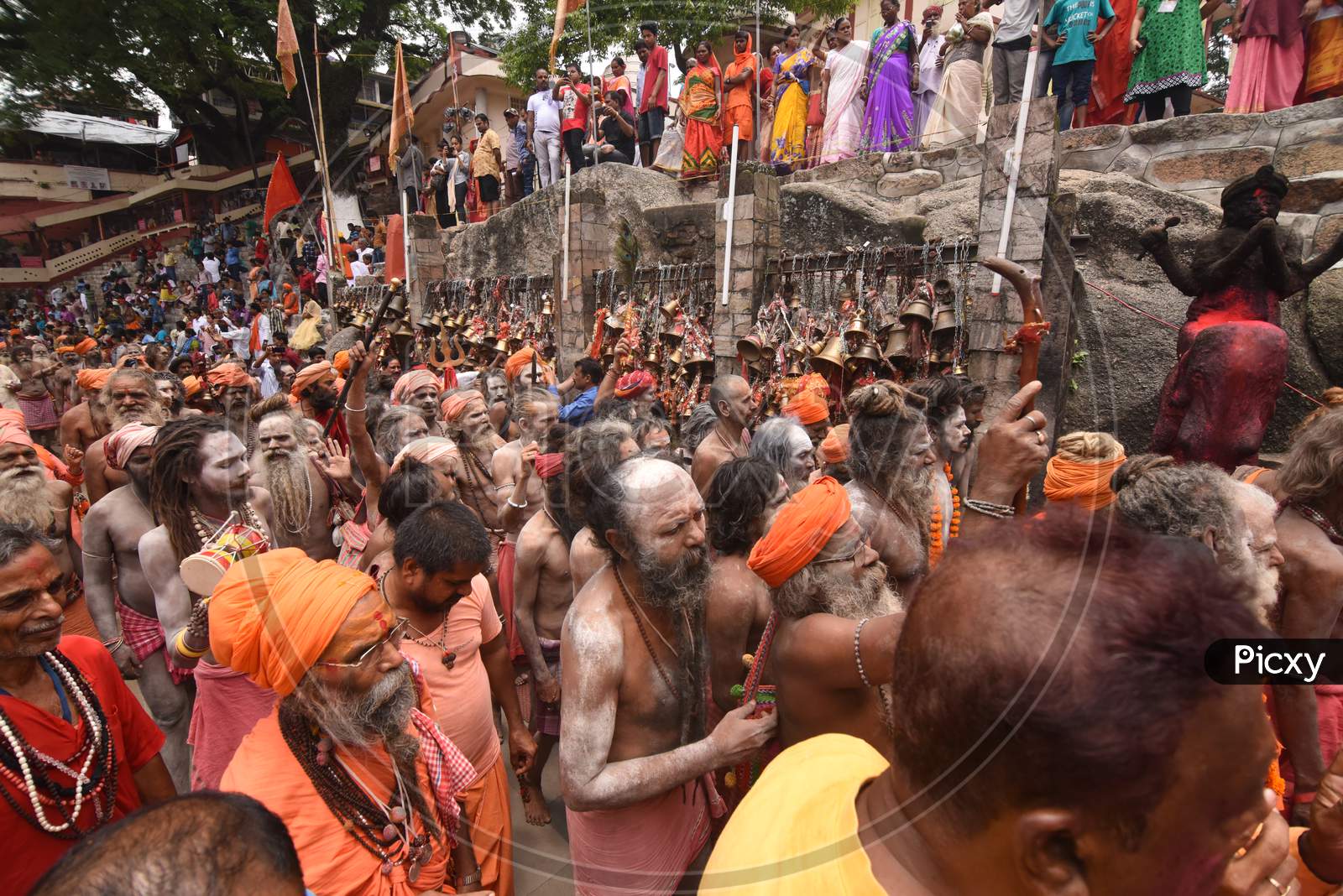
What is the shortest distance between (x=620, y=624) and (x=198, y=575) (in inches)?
60.4

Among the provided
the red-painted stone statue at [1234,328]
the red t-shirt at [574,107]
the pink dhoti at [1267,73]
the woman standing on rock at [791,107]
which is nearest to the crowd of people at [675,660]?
the red-painted stone statue at [1234,328]

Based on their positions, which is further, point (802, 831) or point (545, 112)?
point (545, 112)

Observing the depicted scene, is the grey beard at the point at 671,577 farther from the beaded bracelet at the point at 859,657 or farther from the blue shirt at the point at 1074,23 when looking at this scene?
the blue shirt at the point at 1074,23

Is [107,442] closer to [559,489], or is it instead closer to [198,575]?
[198,575]

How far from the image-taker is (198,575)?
2.32 meters

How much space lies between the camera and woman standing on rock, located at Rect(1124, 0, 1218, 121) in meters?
7.06

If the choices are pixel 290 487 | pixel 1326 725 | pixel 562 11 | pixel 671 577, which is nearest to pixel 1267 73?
pixel 1326 725

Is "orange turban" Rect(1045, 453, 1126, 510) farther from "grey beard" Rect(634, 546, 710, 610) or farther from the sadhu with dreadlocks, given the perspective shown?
the sadhu with dreadlocks

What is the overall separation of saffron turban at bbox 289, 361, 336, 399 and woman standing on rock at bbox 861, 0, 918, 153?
24.2ft

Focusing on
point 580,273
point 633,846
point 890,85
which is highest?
point 890,85

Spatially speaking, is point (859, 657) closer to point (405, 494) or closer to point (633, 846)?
point (633, 846)

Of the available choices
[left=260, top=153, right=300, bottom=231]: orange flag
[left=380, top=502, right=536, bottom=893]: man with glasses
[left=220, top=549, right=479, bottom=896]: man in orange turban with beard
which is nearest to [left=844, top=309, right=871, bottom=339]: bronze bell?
[left=380, top=502, right=536, bottom=893]: man with glasses

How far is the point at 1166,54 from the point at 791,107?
4.68m

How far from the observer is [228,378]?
657 cm
